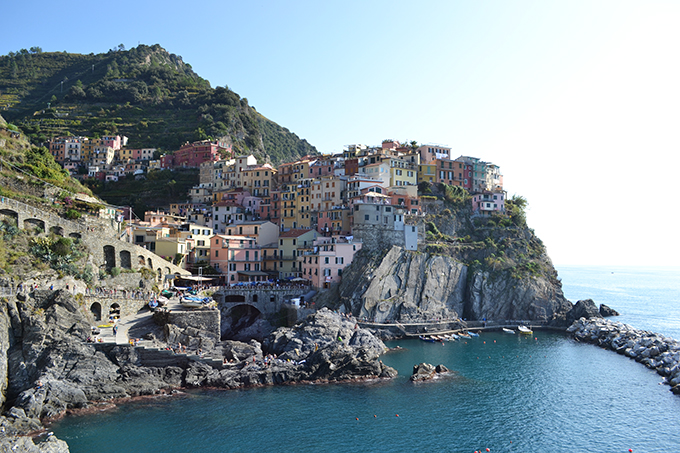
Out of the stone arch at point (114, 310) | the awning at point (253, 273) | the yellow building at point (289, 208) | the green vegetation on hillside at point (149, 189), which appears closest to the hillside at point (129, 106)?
the green vegetation on hillside at point (149, 189)

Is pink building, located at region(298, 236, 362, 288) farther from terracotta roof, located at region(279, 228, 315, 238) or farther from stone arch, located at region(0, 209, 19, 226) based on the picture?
stone arch, located at region(0, 209, 19, 226)

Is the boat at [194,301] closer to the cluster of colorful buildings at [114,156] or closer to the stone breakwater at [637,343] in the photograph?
the stone breakwater at [637,343]

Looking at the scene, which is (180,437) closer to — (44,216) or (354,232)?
(44,216)

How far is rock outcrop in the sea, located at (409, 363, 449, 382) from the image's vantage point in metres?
47.4

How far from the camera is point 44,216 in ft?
167

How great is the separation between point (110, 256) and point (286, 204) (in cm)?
3063

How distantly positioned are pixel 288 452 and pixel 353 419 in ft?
22.1

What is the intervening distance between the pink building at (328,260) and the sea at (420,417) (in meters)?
16.9

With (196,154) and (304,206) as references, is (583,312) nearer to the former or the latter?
(304,206)

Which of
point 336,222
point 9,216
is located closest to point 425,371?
point 336,222

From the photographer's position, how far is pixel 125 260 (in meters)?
57.4

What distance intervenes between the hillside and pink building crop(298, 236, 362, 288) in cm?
4873

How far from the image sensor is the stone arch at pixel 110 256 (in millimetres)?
55688

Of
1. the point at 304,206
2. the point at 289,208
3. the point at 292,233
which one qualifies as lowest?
the point at 292,233
